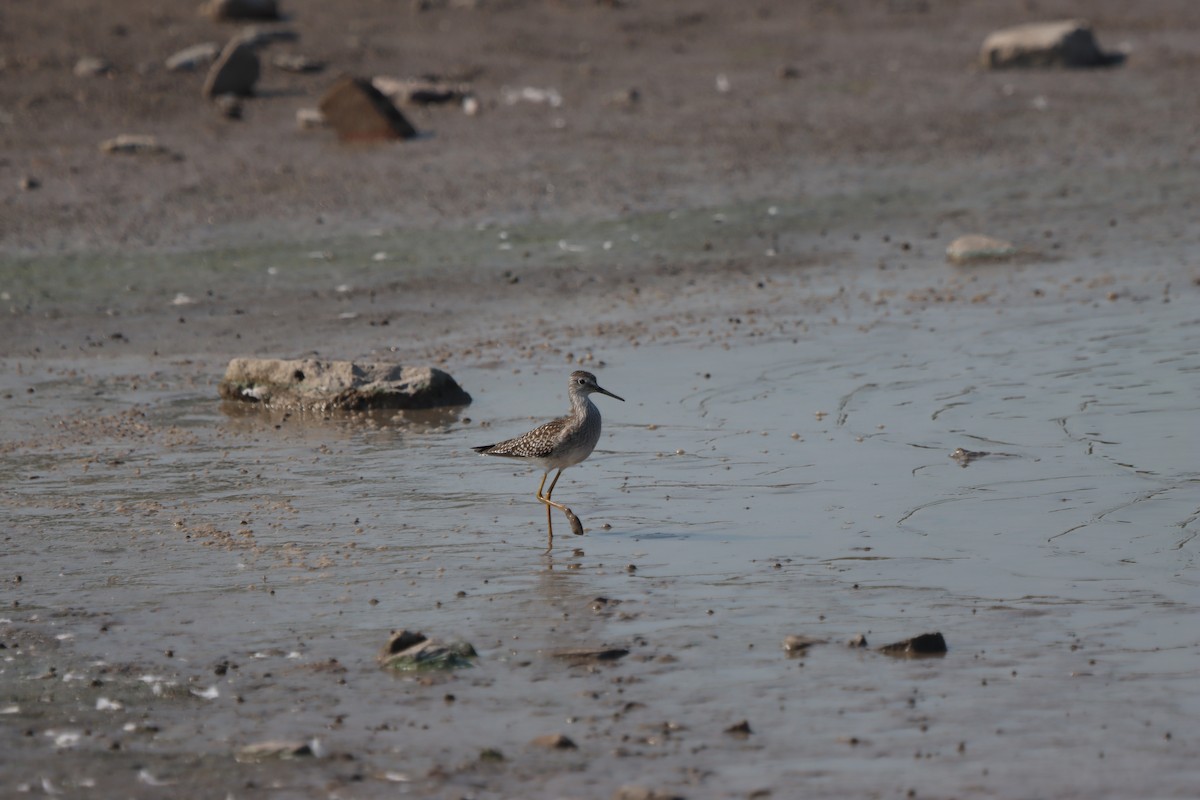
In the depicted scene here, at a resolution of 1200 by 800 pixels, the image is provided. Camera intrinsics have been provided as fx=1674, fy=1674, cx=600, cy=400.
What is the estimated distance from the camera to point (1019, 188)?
21.5m

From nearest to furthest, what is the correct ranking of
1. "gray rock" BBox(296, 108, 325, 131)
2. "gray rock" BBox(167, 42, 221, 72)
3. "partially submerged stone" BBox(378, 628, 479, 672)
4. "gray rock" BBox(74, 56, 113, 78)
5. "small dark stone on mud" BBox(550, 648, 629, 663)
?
"partially submerged stone" BBox(378, 628, 479, 672)
"small dark stone on mud" BBox(550, 648, 629, 663)
"gray rock" BBox(296, 108, 325, 131)
"gray rock" BBox(74, 56, 113, 78)
"gray rock" BBox(167, 42, 221, 72)

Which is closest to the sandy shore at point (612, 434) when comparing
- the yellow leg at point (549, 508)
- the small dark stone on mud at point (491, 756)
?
the small dark stone on mud at point (491, 756)

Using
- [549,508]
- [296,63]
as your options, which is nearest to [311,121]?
[296,63]

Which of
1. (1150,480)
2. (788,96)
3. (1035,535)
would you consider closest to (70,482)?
(1035,535)

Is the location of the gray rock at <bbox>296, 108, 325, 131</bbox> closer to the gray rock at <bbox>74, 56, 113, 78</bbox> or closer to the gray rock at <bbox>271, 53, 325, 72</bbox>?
the gray rock at <bbox>271, 53, 325, 72</bbox>

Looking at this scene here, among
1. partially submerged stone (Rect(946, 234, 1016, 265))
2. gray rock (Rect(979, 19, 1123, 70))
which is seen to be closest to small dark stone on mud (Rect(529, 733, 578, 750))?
partially submerged stone (Rect(946, 234, 1016, 265))

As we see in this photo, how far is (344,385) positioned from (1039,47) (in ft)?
60.9

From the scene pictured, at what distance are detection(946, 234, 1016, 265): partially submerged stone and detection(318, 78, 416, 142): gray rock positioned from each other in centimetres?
854

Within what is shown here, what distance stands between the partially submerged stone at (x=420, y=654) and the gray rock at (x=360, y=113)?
1581 cm

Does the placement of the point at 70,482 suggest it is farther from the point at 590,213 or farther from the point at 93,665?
the point at 590,213

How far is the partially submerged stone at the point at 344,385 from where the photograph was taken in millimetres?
13383

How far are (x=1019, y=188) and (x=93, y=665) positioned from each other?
1591 centimetres

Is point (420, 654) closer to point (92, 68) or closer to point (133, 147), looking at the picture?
point (133, 147)

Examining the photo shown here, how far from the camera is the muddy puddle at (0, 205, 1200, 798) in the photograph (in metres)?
7.14
